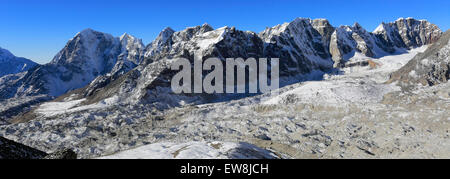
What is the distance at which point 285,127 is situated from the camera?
51.8m

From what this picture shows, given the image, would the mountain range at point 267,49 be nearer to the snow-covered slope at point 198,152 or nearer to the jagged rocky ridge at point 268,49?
the jagged rocky ridge at point 268,49

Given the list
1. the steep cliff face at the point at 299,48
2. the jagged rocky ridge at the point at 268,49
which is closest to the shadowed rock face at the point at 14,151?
the jagged rocky ridge at the point at 268,49

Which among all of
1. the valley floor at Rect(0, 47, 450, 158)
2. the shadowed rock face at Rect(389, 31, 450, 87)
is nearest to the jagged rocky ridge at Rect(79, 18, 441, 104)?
the valley floor at Rect(0, 47, 450, 158)

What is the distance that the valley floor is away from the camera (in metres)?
36.6

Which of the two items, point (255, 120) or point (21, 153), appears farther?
point (255, 120)

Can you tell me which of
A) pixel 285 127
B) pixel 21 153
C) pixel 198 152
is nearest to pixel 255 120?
pixel 285 127

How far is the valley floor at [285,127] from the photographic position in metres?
36.6

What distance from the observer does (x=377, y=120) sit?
4703cm

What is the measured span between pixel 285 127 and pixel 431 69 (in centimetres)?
4042

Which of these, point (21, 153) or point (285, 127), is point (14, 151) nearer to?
point (21, 153)

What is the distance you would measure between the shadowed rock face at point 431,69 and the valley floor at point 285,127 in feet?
14.9
